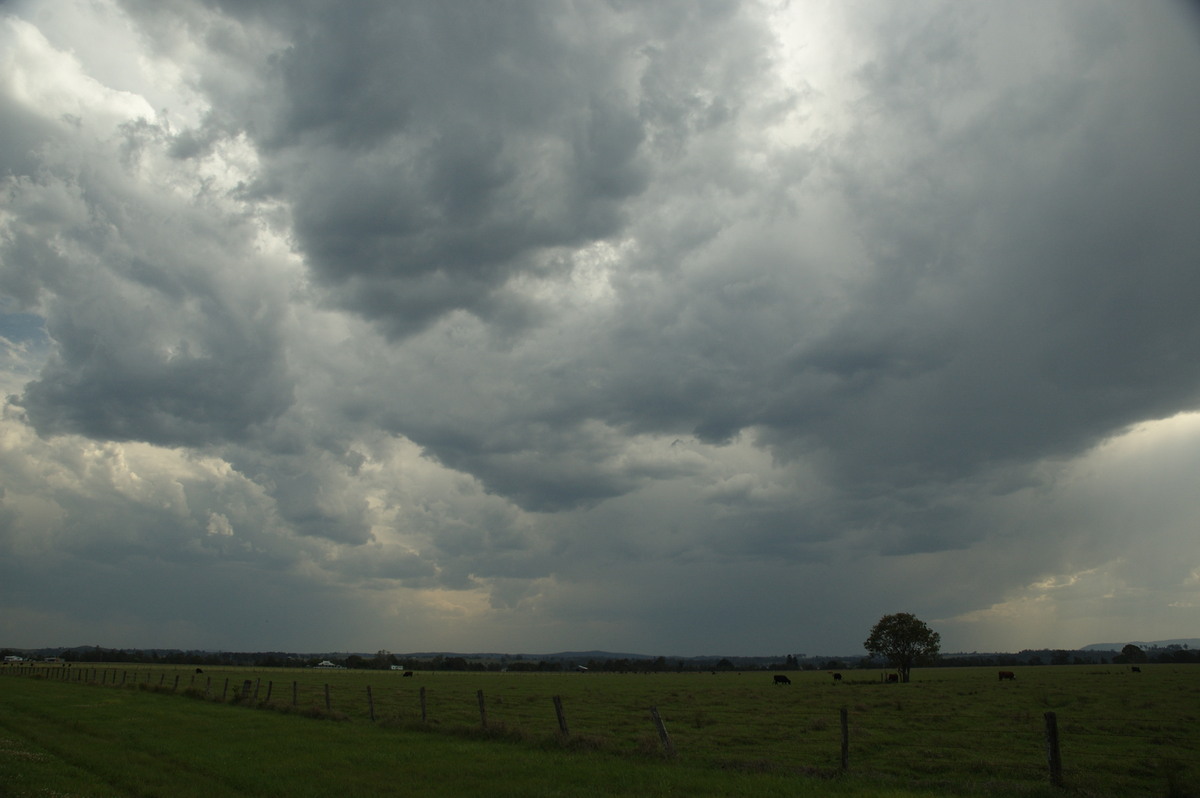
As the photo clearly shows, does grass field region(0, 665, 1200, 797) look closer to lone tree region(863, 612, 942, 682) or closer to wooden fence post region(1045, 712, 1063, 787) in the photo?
wooden fence post region(1045, 712, 1063, 787)

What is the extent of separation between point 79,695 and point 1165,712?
69.4 meters

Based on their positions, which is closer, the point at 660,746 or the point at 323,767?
the point at 323,767

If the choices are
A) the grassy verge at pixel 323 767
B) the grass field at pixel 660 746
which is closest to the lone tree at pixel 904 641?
the grass field at pixel 660 746

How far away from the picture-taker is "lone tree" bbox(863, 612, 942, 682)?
3696 inches

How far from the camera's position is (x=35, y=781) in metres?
17.4


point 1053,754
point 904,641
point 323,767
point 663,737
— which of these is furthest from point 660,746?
point 904,641

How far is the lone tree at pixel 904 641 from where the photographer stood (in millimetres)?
93875

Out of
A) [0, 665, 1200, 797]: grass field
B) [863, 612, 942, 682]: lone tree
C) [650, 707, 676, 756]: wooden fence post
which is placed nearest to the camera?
[0, 665, 1200, 797]: grass field

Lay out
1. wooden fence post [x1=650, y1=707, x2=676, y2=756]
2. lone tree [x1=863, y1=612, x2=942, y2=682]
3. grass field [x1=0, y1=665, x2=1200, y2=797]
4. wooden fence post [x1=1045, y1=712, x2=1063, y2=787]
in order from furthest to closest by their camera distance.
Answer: lone tree [x1=863, y1=612, x2=942, y2=682]
wooden fence post [x1=650, y1=707, x2=676, y2=756]
grass field [x1=0, y1=665, x2=1200, y2=797]
wooden fence post [x1=1045, y1=712, x2=1063, y2=787]

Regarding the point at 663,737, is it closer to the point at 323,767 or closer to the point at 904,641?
the point at 323,767

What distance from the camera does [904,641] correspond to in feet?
309

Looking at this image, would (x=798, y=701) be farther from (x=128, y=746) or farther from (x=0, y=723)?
(x=0, y=723)

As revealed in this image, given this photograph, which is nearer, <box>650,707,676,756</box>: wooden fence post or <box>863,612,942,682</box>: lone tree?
<box>650,707,676,756</box>: wooden fence post

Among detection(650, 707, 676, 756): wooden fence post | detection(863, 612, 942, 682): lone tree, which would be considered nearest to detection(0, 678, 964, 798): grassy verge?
detection(650, 707, 676, 756): wooden fence post
